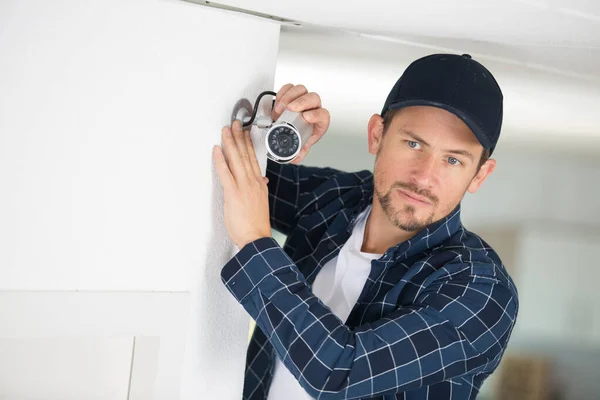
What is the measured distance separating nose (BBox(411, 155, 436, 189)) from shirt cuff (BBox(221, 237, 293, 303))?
0.34 metres

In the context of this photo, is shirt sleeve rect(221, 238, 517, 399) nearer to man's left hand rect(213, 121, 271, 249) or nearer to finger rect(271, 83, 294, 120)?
man's left hand rect(213, 121, 271, 249)

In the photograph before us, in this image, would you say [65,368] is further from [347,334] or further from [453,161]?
[453,161]

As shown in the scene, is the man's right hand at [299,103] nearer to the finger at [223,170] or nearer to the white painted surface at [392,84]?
the finger at [223,170]

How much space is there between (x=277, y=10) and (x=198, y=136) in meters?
0.22

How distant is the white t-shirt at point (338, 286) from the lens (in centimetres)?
128

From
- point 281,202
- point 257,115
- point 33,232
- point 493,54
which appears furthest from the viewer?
point 281,202

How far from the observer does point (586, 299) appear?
373cm

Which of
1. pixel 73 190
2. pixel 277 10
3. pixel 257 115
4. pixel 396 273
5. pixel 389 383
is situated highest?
pixel 277 10

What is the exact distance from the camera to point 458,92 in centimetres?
121

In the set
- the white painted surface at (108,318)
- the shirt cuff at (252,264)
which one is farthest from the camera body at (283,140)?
the white painted surface at (108,318)

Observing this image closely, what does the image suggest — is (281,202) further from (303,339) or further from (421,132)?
(303,339)

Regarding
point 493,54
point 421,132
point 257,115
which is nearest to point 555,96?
point 493,54

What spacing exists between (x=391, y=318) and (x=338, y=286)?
0.26m

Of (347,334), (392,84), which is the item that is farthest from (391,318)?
(392,84)
